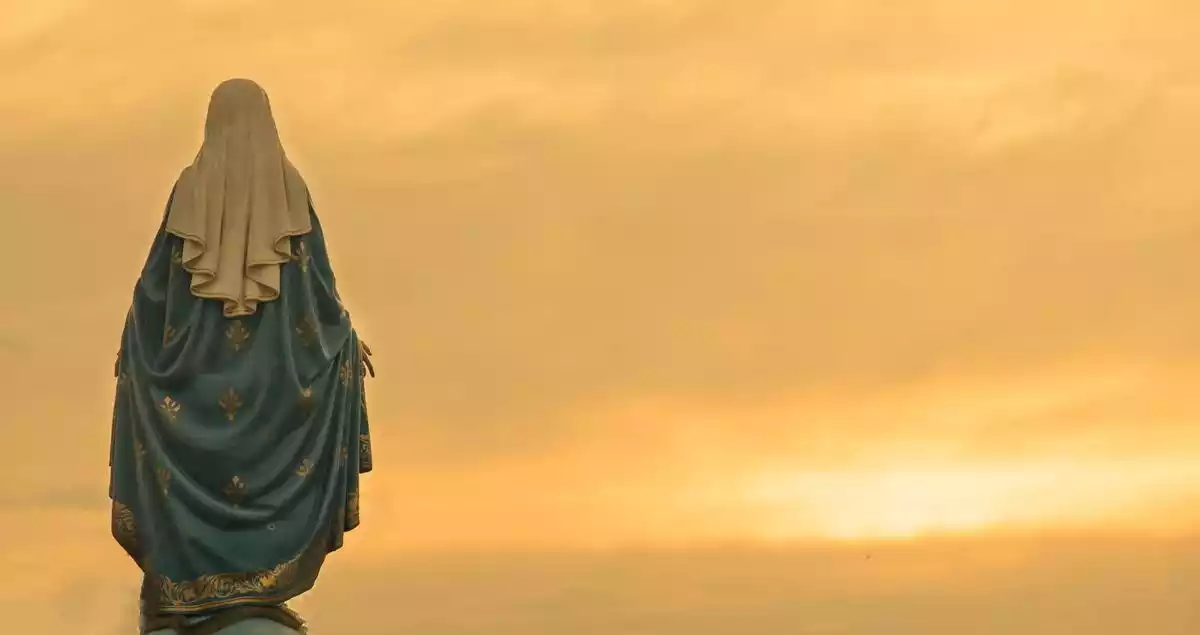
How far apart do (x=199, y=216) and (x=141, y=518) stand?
2.11 m

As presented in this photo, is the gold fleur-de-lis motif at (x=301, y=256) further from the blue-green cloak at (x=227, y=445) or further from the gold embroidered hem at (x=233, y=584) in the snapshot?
the gold embroidered hem at (x=233, y=584)

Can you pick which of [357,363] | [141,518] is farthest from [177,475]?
[357,363]

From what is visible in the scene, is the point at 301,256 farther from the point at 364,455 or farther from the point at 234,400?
the point at 364,455

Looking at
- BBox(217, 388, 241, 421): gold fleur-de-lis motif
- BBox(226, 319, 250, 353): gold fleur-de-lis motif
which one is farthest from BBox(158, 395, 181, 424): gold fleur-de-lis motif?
BBox(226, 319, 250, 353): gold fleur-de-lis motif

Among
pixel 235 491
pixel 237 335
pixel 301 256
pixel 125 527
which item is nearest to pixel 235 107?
pixel 301 256

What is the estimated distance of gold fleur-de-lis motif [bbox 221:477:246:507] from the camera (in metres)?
17.7

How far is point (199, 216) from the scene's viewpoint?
59.1 ft

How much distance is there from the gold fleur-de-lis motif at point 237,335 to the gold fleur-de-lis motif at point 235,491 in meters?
0.90

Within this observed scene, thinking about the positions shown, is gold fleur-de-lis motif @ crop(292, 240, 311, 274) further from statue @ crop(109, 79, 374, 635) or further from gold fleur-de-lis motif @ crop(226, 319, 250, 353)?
gold fleur-de-lis motif @ crop(226, 319, 250, 353)

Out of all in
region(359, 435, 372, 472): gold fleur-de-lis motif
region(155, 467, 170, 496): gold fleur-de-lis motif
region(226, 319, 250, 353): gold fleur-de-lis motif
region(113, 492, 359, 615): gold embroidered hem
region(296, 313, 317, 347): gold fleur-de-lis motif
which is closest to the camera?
region(113, 492, 359, 615): gold embroidered hem

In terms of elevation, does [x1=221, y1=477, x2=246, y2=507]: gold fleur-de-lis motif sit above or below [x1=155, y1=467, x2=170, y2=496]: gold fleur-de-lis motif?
below

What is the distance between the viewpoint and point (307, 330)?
18.0 meters

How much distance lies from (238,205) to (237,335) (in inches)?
36.4

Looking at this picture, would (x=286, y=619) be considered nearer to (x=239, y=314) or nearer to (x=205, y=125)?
(x=239, y=314)
